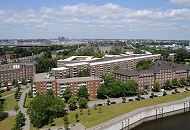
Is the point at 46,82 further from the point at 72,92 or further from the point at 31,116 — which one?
the point at 31,116

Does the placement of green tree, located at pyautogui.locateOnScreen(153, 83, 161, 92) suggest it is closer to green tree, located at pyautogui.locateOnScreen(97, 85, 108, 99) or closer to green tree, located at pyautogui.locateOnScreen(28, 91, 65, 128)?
green tree, located at pyautogui.locateOnScreen(97, 85, 108, 99)

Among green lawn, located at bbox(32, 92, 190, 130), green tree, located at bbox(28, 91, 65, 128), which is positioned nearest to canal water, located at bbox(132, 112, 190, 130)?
green lawn, located at bbox(32, 92, 190, 130)

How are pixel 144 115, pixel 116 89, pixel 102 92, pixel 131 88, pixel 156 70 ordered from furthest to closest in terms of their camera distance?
pixel 156 70
pixel 131 88
pixel 116 89
pixel 102 92
pixel 144 115

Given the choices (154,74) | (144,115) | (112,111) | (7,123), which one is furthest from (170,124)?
(7,123)

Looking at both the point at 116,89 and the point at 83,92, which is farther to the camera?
the point at 116,89

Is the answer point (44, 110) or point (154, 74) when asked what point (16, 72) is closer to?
point (154, 74)
